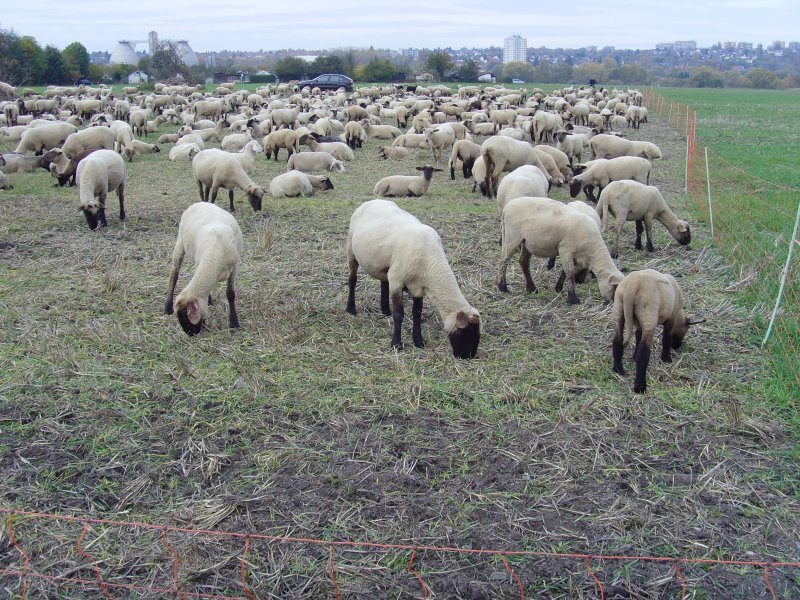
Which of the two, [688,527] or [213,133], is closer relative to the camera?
[688,527]

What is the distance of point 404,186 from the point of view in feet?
54.9

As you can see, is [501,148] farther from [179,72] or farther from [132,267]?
[179,72]

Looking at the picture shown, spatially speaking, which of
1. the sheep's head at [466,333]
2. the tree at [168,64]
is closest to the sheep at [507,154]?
the sheep's head at [466,333]

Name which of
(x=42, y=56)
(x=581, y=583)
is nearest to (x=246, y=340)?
(x=581, y=583)

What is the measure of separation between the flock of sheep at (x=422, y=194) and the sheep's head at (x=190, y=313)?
1 cm

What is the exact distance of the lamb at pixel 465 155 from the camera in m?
18.5

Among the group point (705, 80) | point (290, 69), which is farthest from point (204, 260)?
point (705, 80)

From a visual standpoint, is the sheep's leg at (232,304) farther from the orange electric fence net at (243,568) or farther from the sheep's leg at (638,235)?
the sheep's leg at (638,235)

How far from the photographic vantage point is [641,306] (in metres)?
6.90

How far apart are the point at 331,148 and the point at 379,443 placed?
17876 millimetres

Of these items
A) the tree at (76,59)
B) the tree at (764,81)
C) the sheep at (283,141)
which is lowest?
the sheep at (283,141)

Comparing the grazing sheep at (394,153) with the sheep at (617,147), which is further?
the grazing sheep at (394,153)

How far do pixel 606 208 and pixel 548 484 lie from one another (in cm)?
718

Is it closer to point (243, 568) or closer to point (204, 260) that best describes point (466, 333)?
point (204, 260)
